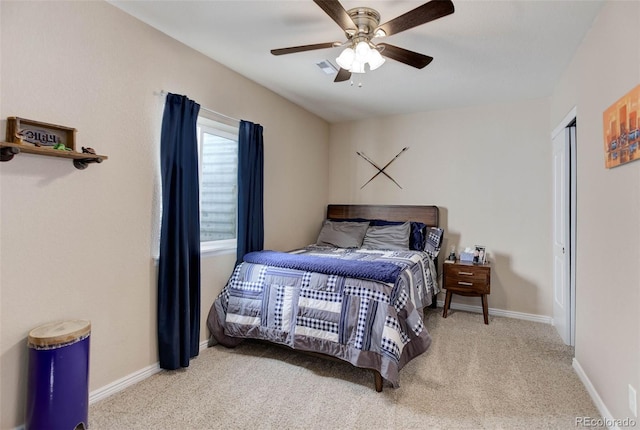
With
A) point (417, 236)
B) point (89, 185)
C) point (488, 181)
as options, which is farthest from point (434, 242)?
point (89, 185)

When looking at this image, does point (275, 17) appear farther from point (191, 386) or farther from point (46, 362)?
point (191, 386)

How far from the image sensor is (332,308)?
2414mm

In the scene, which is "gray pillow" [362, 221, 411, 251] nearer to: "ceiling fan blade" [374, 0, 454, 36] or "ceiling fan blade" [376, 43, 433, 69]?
"ceiling fan blade" [376, 43, 433, 69]

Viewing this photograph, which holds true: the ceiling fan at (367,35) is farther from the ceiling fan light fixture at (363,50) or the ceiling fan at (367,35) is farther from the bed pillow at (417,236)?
the bed pillow at (417,236)

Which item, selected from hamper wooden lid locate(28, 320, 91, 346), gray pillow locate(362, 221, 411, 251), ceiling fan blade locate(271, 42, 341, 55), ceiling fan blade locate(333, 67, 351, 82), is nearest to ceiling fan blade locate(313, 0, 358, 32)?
ceiling fan blade locate(271, 42, 341, 55)

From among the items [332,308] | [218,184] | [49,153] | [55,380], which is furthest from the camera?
[218,184]

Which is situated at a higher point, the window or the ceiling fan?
the ceiling fan

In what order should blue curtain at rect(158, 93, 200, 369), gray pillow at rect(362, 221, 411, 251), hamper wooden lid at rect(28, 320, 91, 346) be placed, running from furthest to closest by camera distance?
gray pillow at rect(362, 221, 411, 251), blue curtain at rect(158, 93, 200, 369), hamper wooden lid at rect(28, 320, 91, 346)

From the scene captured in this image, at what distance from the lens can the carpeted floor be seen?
1.92 meters

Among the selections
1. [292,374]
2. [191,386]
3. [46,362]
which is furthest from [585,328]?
[46,362]

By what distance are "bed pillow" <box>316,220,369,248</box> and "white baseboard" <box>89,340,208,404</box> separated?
222cm

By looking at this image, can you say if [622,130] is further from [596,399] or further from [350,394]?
[350,394]

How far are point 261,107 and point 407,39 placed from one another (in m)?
1.61

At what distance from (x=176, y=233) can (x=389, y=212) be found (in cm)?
273
